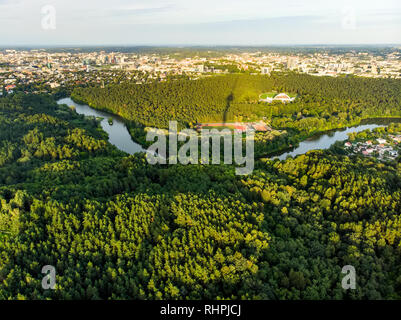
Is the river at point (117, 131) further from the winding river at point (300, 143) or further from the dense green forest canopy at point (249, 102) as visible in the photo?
the dense green forest canopy at point (249, 102)

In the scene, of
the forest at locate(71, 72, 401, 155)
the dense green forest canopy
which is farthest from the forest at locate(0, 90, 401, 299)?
the dense green forest canopy

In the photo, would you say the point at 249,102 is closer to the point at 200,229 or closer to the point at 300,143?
the point at 300,143

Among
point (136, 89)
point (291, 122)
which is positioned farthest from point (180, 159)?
point (136, 89)

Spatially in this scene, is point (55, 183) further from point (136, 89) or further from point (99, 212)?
point (136, 89)
